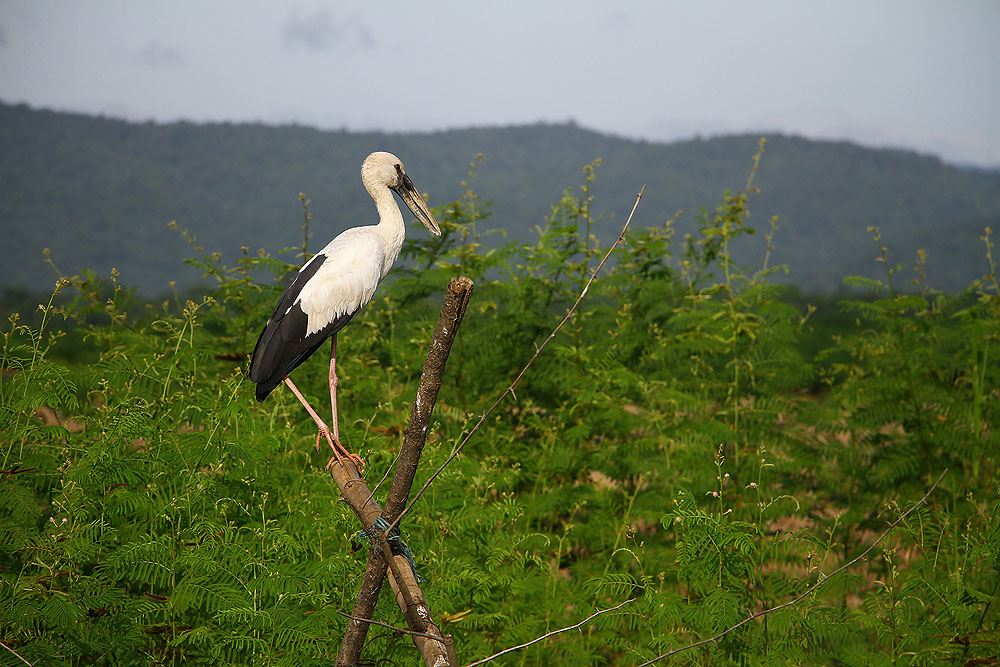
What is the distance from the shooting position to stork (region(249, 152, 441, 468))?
12.3 feet

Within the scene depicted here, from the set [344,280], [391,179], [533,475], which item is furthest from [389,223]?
[533,475]

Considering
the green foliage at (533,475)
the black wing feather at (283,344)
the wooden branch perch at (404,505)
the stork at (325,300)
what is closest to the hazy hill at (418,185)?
the green foliage at (533,475)

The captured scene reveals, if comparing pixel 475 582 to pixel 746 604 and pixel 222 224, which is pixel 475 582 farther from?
pixel 222 224

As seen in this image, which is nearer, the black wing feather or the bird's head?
the black wing feather

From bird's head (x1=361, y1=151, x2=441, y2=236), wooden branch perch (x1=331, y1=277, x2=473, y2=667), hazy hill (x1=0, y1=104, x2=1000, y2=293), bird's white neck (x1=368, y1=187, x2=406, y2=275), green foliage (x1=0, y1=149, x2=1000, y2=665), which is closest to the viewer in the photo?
wooden branch perch (x1=331, y1=277, x2=473, y2=667)

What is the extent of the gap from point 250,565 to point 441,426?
3032 millimetres

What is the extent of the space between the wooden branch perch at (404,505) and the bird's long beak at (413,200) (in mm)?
2312

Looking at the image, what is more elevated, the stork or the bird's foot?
the stork

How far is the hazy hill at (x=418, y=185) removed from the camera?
2127 cm

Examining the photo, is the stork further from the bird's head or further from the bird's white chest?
the bird's head

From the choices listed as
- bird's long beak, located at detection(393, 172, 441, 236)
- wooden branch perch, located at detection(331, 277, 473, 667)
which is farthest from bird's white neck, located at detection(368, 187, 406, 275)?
wooden branch perch, located at detection(331, 277, 473, 667)

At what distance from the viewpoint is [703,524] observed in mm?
3393

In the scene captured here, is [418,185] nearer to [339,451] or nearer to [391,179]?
[391,179]

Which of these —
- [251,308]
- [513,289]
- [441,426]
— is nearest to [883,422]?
[513,289]
